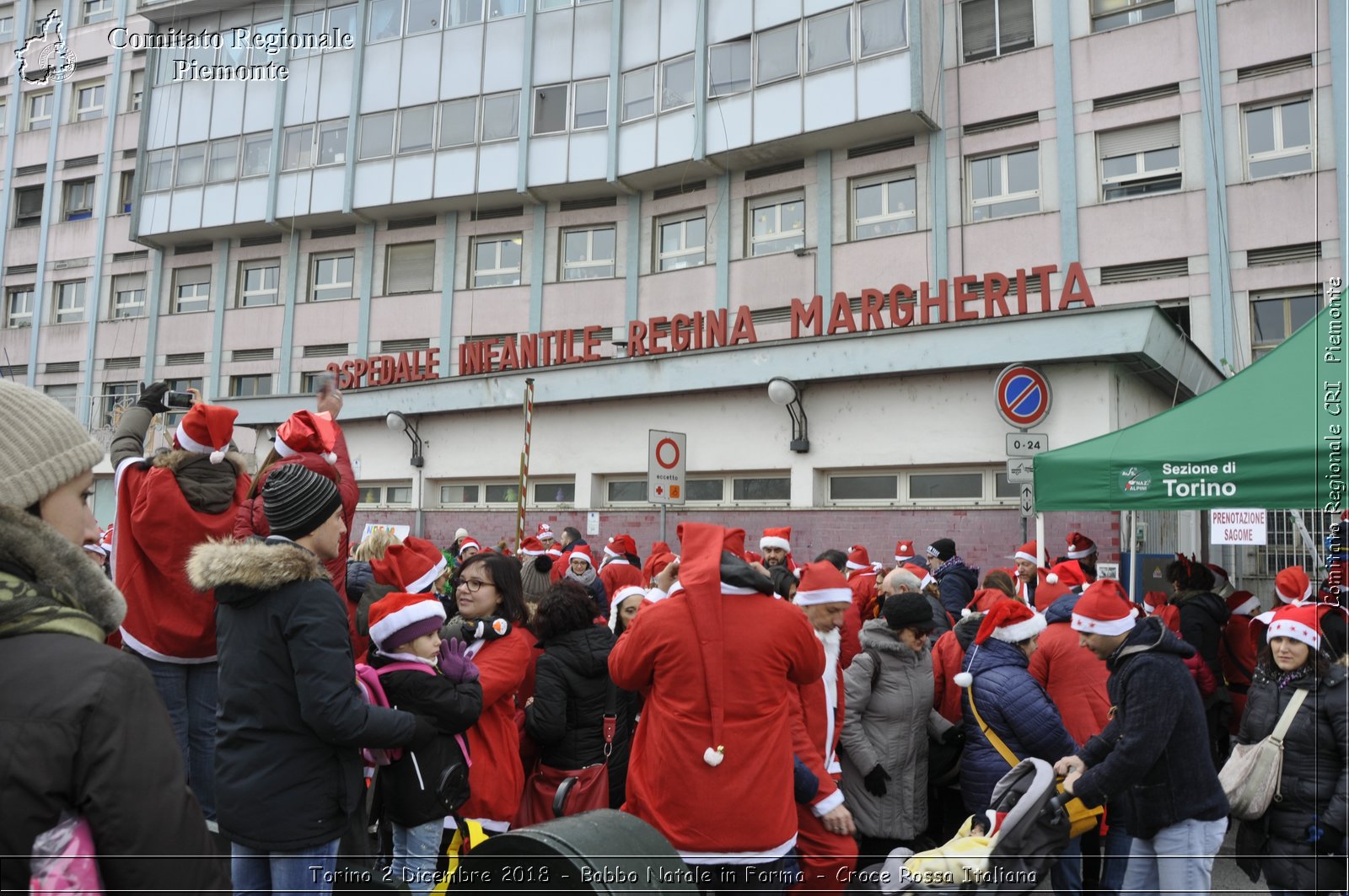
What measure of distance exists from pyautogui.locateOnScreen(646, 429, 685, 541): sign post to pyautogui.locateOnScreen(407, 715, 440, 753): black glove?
8.92 meters

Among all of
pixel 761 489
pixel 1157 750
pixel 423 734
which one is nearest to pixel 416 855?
pixel 423 734

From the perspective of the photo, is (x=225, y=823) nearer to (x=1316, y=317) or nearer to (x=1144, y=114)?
(x=1316, y=317)

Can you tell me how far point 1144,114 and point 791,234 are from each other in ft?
27.4

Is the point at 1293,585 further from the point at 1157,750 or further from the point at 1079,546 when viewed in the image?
the point at 1079,546

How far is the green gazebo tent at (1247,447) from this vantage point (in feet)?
18.7

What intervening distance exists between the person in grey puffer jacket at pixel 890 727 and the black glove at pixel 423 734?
2.40 metres

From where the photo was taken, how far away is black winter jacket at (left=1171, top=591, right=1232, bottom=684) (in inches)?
310

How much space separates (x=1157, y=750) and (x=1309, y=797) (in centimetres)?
75

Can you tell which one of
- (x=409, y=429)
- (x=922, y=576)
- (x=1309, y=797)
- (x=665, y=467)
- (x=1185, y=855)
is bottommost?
(x=1185, y=855)

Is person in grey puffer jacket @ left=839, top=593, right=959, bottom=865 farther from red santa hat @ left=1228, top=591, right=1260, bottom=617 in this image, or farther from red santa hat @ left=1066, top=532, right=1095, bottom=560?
red santa hat @ left=1066, top=532, right=1095, bottom=560

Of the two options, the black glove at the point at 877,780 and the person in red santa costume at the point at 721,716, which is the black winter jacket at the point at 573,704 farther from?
the black glove at the point at 877,780

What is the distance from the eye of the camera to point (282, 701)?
3.02m

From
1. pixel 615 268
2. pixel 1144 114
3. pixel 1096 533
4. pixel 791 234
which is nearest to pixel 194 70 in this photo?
pixel 615 268

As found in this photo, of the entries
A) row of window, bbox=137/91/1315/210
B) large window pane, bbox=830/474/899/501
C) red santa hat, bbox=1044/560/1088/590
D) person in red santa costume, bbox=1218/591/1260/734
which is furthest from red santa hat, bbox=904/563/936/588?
row of window, bbox=137/91/1315/210
